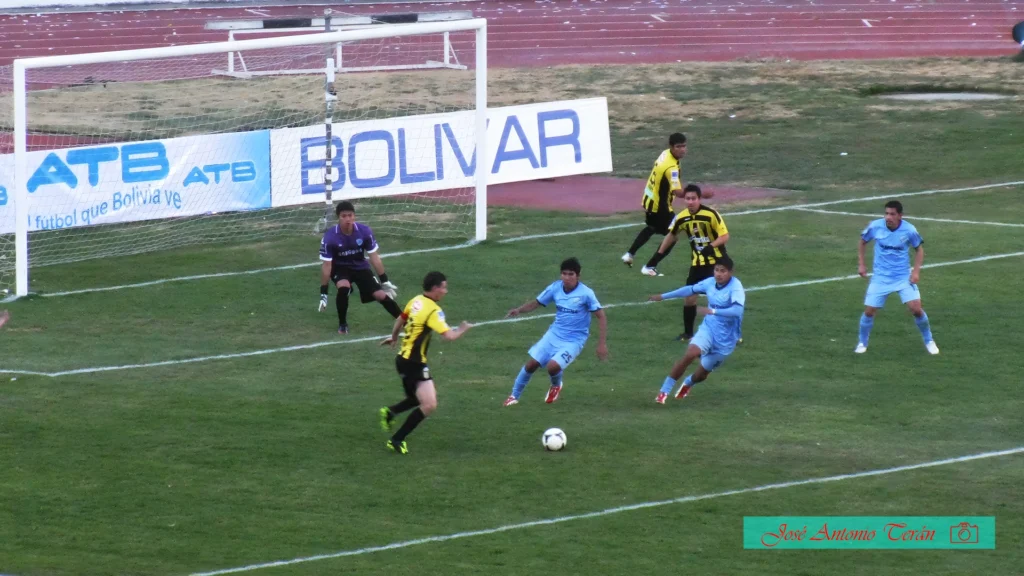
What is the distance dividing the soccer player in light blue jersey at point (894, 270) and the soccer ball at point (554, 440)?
4.61 meters

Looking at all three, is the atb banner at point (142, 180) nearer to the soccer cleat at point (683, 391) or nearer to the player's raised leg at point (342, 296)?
the player's raised leg at point (342, 296)

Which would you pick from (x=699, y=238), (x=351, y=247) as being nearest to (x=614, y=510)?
(x=699, y=238)

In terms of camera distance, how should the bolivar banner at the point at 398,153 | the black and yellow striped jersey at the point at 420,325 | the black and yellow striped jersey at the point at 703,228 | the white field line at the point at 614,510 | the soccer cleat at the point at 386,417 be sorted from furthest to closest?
1. the bolivar banner at the point at 398,153
2. the black and yellow striped jersey at the point at 703,228
3. the soccer cleat at the point at 386,417
4. the black and yellow striped jersey at the point at 420,325
5. the white field line at the point at 614,510

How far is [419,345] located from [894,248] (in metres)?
5.76

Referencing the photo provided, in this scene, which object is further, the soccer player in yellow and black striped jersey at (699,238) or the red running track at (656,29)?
the red running track at (656,29)

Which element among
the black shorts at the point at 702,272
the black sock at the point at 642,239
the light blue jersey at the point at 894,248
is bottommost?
the black sock at the point at 642,239

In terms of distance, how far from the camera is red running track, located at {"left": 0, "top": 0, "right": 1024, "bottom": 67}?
1510 inches

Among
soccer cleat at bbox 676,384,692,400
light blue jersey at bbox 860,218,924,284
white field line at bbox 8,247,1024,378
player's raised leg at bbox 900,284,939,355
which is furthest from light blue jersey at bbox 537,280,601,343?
player's raised leg at bbox 900,284,939,355

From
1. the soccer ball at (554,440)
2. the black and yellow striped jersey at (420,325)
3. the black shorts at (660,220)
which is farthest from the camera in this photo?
the black shorts at (660,220)

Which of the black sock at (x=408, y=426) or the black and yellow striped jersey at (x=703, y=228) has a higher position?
the black and yellow striped jersey at (x=703, y=228)

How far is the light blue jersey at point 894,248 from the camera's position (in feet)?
49.4

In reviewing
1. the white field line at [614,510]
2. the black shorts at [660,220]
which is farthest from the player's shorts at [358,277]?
the white field line at [614,510]

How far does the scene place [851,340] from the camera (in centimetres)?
1587

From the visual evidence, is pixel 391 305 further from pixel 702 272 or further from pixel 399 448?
pixel 399 448
